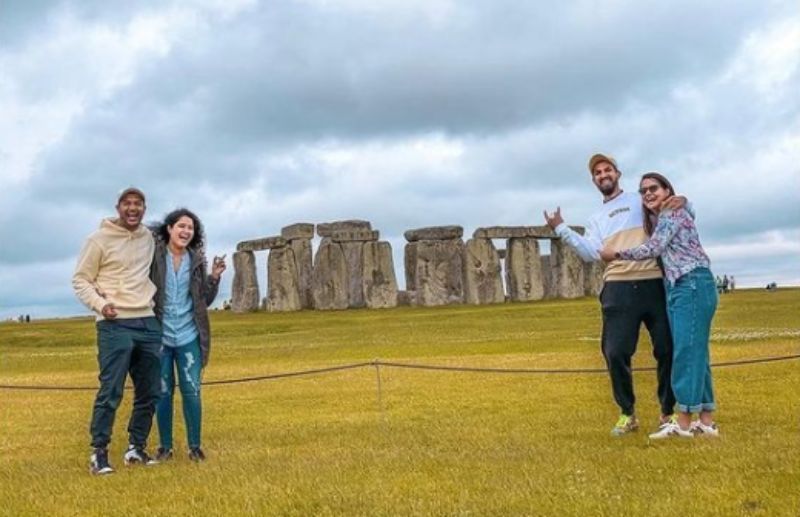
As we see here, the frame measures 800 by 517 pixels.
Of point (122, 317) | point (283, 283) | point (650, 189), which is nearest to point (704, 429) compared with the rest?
point (650, 189)

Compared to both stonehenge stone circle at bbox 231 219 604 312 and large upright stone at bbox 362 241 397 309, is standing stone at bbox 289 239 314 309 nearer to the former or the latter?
stonehenge stone circle at bbox 231 219 604 312

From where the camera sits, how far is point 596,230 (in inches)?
317

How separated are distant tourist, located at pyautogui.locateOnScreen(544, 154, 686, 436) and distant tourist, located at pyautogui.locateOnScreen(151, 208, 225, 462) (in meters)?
2.98

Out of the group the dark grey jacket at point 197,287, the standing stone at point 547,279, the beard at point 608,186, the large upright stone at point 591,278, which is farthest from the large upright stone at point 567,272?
the dark grey jacket at point 197,287

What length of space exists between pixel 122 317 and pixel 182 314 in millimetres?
515

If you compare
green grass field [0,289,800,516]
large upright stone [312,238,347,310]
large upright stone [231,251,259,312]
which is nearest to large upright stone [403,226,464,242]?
large upright stone [312,238,347,310]

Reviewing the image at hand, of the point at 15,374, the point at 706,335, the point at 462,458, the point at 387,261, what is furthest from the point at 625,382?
the point at 387,261

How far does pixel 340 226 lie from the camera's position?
136 ft

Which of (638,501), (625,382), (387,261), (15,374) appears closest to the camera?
(638,501)

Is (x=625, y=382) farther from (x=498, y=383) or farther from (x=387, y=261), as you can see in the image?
(x=387, y=261)

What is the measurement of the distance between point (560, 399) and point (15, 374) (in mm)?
13670

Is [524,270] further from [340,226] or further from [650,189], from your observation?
[650,189]

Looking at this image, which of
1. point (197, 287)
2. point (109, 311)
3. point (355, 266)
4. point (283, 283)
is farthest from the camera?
point (355, 266)

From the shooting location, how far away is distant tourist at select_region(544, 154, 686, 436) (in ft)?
25.3
